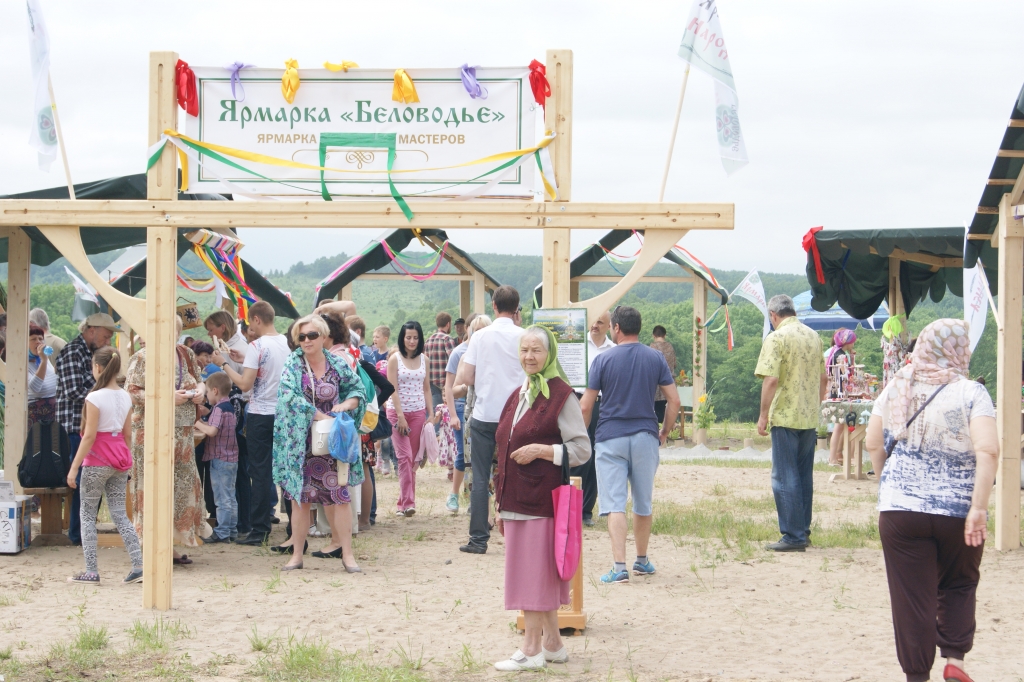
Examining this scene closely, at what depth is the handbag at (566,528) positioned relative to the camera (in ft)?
15.8

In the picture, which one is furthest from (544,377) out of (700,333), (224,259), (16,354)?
→ (700,333)

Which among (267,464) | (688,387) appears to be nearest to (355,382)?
(267,464)

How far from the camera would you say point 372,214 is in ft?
18.8

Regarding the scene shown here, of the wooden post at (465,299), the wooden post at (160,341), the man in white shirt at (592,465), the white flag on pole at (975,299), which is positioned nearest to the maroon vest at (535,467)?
the wooden post at (160,341)

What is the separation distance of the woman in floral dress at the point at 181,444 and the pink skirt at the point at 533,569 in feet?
10.7

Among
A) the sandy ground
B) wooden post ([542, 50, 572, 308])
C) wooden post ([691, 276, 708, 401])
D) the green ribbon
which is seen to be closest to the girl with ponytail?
the sandy ground

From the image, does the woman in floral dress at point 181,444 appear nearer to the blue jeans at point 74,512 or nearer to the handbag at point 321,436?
the blue jeans at point 74,512

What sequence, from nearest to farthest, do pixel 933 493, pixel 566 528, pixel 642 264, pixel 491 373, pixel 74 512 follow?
pixel 933 493 → pixel 566 528 → pixel 642 264 → pixel 491 373 → pixel 74 512

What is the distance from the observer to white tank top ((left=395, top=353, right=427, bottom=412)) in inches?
376

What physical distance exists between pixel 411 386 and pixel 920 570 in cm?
591

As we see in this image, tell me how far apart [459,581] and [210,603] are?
159 centimetres

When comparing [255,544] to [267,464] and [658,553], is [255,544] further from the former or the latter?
[658,553]

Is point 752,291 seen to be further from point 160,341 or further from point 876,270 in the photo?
point 160,341

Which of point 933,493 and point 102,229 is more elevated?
point 102,229
